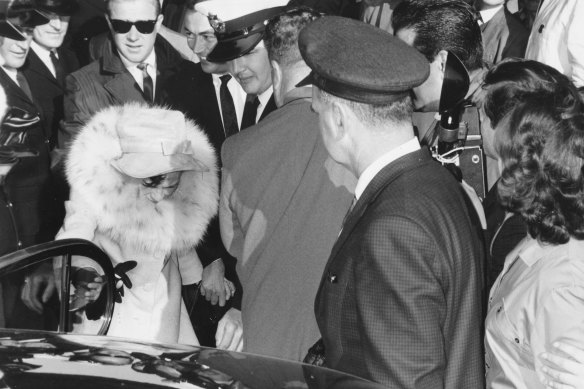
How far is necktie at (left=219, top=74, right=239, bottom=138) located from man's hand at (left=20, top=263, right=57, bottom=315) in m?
1.25

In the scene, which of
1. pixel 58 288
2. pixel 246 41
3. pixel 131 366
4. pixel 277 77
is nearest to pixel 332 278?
pixel 131 366

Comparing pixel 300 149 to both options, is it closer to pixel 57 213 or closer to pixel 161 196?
pixel 161 196

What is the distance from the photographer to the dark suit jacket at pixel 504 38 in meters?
5.02

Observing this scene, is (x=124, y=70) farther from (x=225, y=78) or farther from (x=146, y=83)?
(x=225, y=78)

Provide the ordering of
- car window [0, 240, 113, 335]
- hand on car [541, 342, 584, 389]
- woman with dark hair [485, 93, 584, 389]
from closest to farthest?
1. hand on car [541, 342, 584, 389]
2. woman with dark hair [485, 93, 584, 389]
3. car window [0, 240, 113, 335]

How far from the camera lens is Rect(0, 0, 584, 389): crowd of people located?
255 cm

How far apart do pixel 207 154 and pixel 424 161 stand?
6.34 feet

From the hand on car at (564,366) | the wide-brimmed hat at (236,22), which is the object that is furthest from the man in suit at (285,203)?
the hand on car at (564,366)

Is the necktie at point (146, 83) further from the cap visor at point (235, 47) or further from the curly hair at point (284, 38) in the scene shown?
the curly hair at point (284, 38)

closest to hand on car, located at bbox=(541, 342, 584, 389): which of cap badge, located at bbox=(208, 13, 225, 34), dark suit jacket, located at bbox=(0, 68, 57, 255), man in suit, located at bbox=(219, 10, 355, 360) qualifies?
man in suit, located at bbox=(219, 10, 355, 360)

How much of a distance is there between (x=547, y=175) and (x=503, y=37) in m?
2.61

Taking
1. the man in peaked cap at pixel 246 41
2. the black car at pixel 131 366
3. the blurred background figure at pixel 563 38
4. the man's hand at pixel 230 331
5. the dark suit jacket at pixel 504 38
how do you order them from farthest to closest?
the dark suit jacket at pixel 504 38, the blurred background figure at pixel 563 38, the man in peaked cap at pixel 246 41, the man's hand at pixel 230 331, the black car at pixel 131 366

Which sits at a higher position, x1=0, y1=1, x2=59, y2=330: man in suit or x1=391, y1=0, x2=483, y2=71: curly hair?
x1=391, y1=0, x2=483, y2=71: curly hair

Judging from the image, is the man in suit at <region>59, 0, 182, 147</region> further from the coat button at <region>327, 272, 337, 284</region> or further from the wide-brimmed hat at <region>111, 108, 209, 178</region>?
the coat button at <region>327, 272, 337, 284</region>
